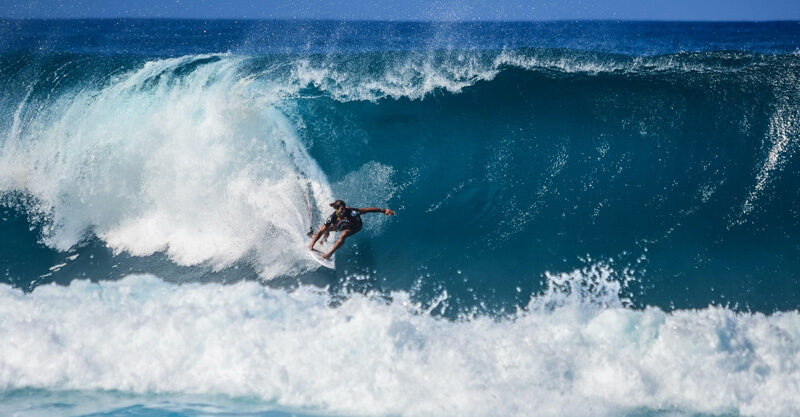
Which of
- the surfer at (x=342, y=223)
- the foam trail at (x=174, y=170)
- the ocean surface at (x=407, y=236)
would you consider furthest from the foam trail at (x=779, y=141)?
the foam trail at (x=174, y=170)

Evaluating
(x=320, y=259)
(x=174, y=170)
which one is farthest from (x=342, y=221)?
(x=174, y=170)

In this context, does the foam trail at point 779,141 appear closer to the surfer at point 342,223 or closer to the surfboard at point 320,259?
the surfer at point 342,223

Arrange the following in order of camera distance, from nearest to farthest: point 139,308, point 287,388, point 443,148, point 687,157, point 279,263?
point 287,388
point 139,308
point 279,263
point 687,157
point 443,148

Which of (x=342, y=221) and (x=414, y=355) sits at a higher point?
(x=342, y=221)

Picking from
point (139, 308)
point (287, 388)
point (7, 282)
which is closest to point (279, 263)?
point (139, 308)

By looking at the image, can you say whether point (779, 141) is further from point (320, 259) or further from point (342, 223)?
point (320, 259)

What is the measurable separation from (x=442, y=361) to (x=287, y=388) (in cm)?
160

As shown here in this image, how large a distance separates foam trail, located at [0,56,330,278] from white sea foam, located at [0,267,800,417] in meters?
1.31

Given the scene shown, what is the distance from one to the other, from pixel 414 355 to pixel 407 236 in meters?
2.32

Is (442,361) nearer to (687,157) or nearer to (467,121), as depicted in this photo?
(467,121)

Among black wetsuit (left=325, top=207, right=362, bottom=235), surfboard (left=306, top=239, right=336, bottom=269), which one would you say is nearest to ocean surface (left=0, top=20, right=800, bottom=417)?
surfboard (left=306, top=239, right=336, bottom=269)

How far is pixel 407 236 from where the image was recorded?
7.76 metres

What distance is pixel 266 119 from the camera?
834 cm

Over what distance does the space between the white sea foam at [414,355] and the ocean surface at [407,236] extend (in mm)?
27
